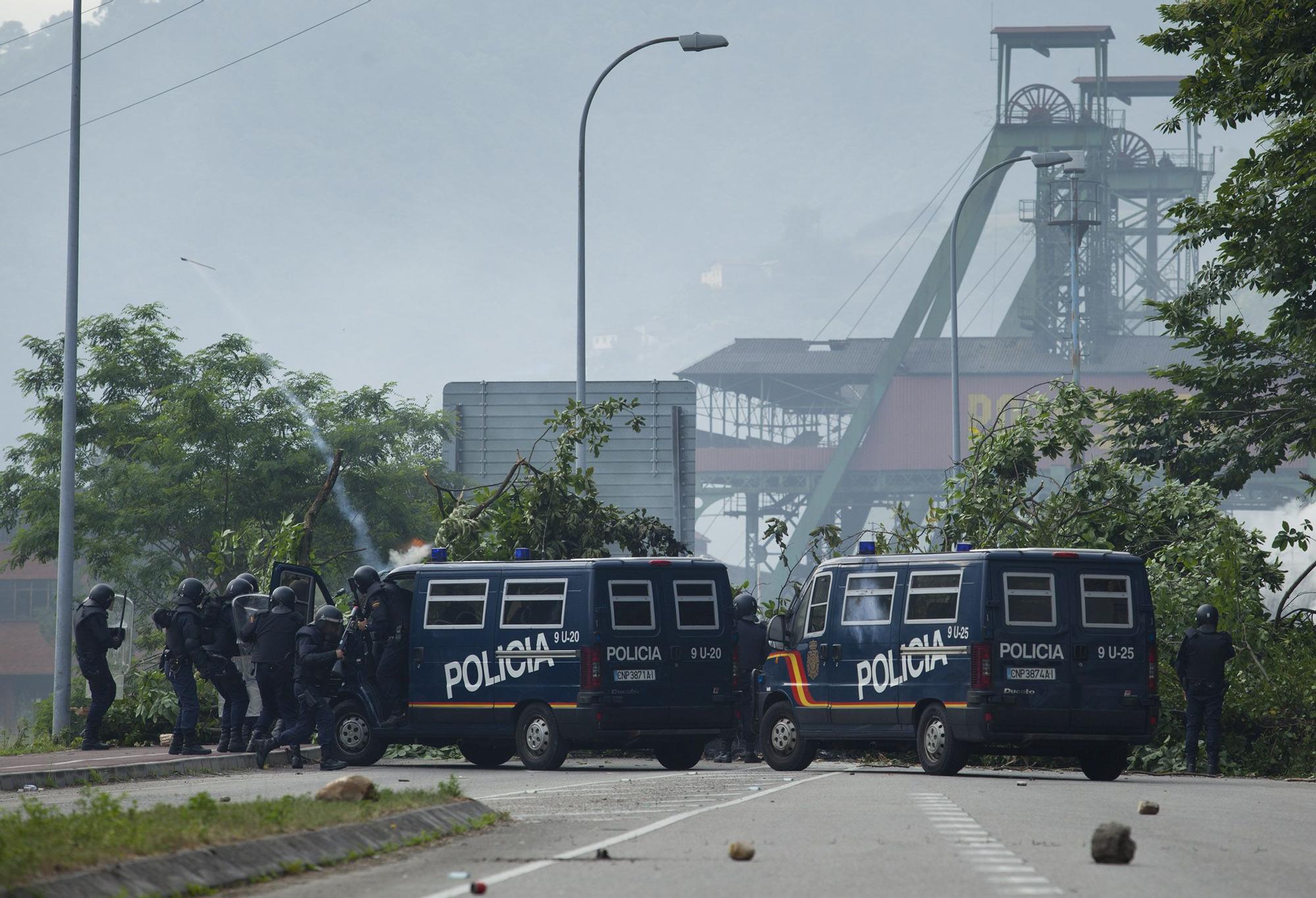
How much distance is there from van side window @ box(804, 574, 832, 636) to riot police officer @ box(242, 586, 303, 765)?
528 cm

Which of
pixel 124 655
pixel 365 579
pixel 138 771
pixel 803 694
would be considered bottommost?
pixel 138 771

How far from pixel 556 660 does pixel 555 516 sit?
720 cm

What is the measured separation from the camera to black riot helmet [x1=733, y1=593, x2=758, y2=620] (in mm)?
21500

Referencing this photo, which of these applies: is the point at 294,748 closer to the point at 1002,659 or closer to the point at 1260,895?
the point at 1002,659

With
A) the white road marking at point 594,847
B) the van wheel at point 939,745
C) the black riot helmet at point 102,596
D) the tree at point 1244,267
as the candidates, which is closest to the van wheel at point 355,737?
the black riot helmet at point 102,596

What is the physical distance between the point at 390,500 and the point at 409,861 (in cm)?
4190

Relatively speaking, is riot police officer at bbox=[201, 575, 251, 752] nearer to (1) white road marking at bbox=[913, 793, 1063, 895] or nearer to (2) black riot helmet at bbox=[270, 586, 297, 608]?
(2) black riot helmet at bbox=[270, 586, 297, 608]

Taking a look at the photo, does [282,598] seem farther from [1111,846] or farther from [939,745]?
[1111,846]

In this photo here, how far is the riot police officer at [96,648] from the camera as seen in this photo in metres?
19.8

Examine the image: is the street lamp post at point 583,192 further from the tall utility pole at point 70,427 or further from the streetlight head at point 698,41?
the tall utility pole at point 70,427

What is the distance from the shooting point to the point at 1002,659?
56.0 ft

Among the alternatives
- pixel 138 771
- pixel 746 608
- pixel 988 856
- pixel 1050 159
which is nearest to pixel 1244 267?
pixel 1050 159

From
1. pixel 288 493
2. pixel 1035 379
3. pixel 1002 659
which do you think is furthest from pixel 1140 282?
pixel 1002 659

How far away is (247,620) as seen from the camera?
19484mm
